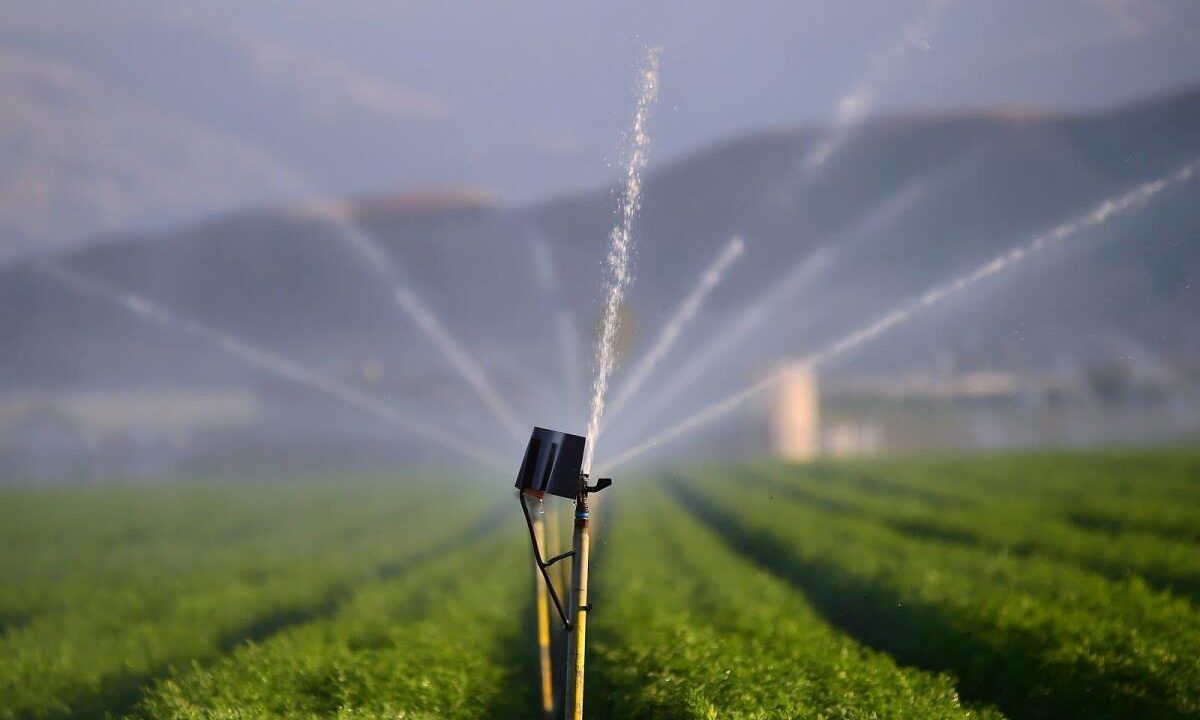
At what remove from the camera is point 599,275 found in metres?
9.47

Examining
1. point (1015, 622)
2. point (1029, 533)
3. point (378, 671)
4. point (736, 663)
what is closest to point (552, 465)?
point (736, 663)

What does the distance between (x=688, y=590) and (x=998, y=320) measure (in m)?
38.8

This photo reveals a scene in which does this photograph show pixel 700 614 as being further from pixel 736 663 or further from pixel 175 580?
pixel 175 580

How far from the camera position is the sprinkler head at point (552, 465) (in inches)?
268

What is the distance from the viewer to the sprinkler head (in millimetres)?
6809

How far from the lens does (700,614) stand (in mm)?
12883

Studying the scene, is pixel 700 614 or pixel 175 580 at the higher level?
pixel 700 614

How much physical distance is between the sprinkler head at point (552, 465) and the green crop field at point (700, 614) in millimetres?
2213

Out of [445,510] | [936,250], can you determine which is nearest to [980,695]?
[445,510]

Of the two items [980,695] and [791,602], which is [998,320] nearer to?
[791,602]

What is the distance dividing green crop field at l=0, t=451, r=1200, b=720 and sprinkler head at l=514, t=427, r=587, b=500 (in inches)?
87.1

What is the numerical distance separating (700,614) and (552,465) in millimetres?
6475

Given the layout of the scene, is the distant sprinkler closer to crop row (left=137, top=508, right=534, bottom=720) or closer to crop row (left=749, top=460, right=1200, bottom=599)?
crop row (left=137, top=508, right=534, bottom=720)

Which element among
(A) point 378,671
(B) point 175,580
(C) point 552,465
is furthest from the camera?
(B) point 175,580
